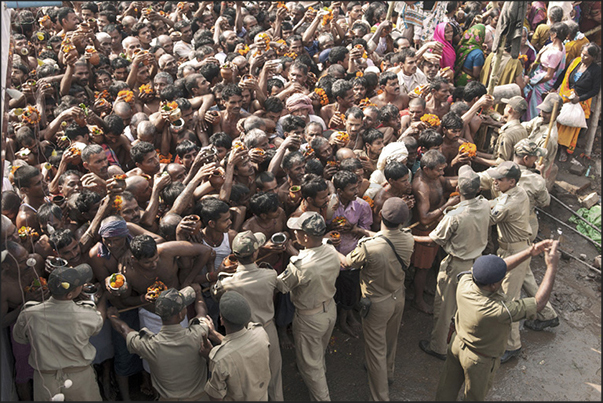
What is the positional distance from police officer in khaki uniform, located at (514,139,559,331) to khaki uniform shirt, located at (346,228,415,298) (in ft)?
6.57

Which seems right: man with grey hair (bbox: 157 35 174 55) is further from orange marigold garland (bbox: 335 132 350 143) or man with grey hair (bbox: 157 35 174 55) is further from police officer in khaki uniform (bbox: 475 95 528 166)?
police officer in khaki uniform (bbox: 475 95 528 166)

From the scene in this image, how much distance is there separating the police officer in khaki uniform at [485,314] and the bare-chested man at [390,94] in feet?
12.9

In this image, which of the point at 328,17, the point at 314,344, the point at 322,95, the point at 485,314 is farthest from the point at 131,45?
the point at 485,314

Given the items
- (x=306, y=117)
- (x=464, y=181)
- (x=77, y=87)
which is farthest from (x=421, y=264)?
(x=77, y=87)

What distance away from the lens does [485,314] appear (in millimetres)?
4379

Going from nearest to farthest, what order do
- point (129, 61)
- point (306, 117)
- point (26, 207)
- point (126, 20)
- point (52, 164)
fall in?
point (26, 207) → point (52, 164) → point (306, 117) → point (129, 61) → point (126, 20)

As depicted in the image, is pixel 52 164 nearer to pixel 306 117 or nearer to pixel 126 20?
pixel 306 117

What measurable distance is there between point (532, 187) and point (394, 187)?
1704mm

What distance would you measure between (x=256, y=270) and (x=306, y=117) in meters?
3.32

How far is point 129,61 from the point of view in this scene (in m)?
8.98

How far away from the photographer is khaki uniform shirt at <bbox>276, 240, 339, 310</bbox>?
188 inches

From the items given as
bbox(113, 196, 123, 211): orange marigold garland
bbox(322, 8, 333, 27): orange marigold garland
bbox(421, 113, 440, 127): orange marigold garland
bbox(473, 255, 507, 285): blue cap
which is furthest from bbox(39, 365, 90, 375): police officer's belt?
bbox(322, 8, 333, 27): orange marigold garland

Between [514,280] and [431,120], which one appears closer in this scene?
[514,280]

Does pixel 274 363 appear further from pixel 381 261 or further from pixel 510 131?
pixel 510 131
